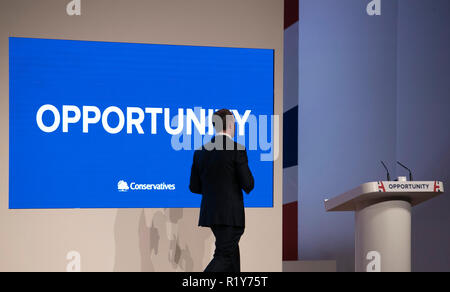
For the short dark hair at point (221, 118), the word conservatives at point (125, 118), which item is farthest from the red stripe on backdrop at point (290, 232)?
the short dark hair at point (221, 118)

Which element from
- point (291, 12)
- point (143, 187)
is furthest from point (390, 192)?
point (291, 12)

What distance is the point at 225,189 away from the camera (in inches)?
140

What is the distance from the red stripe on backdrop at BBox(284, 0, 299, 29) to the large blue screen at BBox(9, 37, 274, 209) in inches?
33.4

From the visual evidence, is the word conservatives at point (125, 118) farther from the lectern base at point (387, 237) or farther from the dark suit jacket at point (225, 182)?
the lectern base at point (387, 237)

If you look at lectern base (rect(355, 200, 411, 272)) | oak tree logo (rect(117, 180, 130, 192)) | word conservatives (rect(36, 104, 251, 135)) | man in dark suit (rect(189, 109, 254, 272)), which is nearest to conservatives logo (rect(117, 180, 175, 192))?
oak tree logo (rect(117, 180, 130, 192))

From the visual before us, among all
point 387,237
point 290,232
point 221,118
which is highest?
point 221,118

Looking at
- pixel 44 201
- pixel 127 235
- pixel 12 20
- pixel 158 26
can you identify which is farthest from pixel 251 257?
pixel 12 20

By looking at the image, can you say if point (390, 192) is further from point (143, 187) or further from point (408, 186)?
point (143, 187)

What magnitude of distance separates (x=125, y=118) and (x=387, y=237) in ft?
7.55

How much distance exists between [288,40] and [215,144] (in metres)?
2.14

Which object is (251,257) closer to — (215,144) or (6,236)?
(215,144)

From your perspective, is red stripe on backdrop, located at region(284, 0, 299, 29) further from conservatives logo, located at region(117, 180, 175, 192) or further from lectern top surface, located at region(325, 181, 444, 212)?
lectern top surface, located at region(325, 181, 444, 212)

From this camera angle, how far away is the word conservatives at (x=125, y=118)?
4227 mm

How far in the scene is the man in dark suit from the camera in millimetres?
3502
